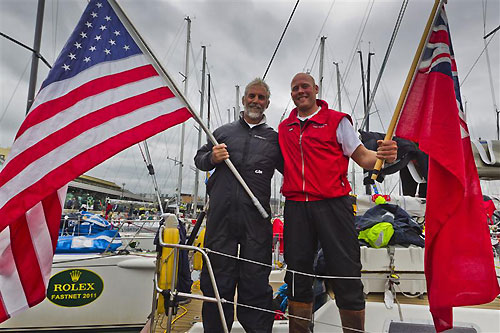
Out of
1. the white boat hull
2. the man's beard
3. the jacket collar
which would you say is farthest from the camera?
the white boat hull

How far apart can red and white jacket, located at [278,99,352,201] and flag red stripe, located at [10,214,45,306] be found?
156cm

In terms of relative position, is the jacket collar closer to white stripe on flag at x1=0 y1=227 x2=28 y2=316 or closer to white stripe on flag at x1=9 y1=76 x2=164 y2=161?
white stripe on flag at x1=9 y1=76 x2=164 y2=161

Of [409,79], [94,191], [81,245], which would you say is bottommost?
[81,245]

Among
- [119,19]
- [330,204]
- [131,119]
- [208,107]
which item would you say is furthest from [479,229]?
[208,107]

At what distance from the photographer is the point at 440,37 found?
1759 mm

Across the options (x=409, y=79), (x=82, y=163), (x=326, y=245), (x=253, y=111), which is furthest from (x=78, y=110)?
(x=409, y=79)

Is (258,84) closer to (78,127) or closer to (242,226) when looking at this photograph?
(242,226)

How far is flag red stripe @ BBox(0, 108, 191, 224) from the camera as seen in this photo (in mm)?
1623

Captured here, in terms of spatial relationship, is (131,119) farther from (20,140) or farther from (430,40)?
(430,40)

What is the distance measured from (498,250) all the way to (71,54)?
6.77 meters

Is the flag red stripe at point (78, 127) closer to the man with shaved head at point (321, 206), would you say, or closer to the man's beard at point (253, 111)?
the man's beard at point (253, 111)

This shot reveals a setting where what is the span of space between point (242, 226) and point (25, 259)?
125 cm

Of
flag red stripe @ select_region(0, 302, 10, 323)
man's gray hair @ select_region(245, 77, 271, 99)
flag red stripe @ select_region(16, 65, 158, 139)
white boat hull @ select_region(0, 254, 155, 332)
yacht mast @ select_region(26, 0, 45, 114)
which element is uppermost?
yacht mast @ select_region(26, 0, 45, 114)

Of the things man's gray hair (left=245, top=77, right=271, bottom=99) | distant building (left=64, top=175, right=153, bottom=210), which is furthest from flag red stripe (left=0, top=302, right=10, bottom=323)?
distant building (left=64, top=175, right=153, bottom=210)
